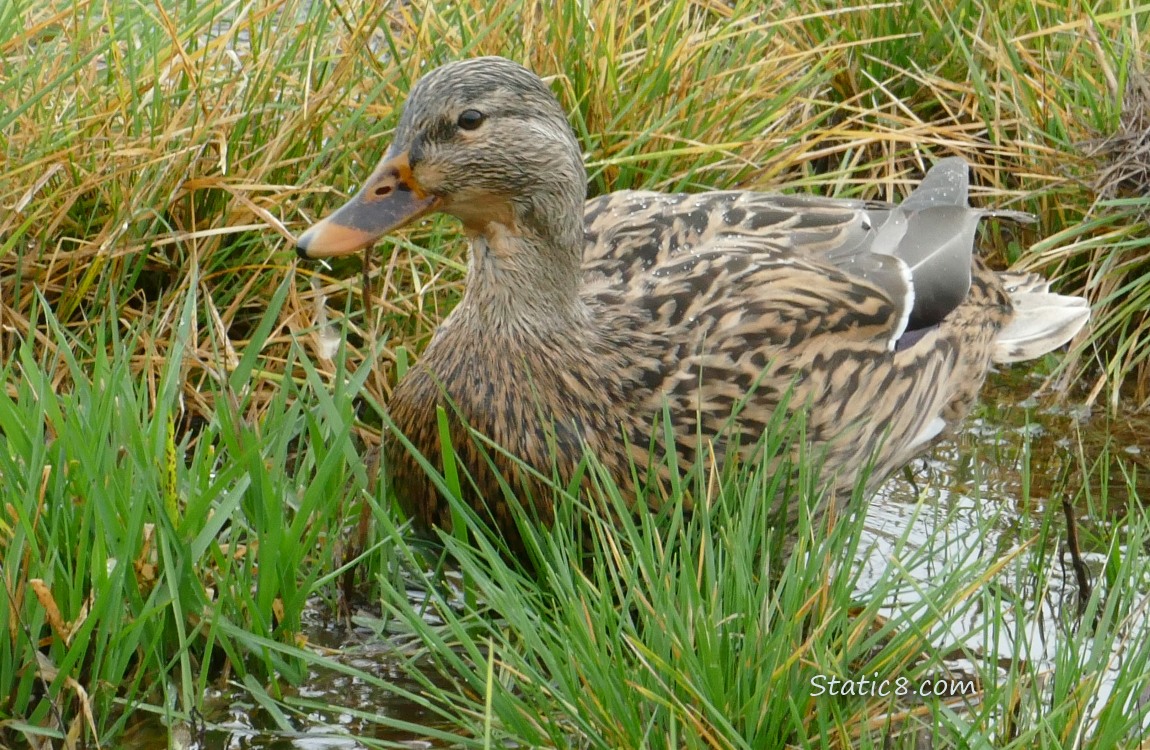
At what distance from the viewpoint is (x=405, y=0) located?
233 inches

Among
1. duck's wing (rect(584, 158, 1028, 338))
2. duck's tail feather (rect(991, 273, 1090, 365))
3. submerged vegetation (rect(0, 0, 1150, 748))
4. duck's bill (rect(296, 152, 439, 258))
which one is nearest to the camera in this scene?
submerged vegetation (rect(0, 0, 1150, 748))

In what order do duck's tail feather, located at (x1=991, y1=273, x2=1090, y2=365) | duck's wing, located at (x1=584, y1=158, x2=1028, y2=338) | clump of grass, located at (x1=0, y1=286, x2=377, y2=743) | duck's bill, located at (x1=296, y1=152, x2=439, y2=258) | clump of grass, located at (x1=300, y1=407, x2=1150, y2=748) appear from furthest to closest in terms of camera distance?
duck's tail feather, located at (x1=991, y1=273, x2=1090, y2=365) → duck's wing, located at (x1=584, y1=158, x2=1028, y2=338) → duck's bill, located at (x1=296, y1=152, x2=439, y2=258) → clump of grass, located at (x1=0, y1=286, x2=377, y2=743) → clump of grass, located at (x1=300, y1=407, x2=1150, y2=748)

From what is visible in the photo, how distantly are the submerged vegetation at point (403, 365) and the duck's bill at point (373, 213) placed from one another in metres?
0.21

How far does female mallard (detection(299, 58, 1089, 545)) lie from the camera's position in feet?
11.2

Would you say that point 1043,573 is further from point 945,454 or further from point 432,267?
point 432,267

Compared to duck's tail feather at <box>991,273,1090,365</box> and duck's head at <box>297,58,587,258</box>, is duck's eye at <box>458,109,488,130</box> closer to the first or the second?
duck's head at <box>297,58,587,258</box>

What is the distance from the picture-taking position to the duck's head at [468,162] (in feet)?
11.1

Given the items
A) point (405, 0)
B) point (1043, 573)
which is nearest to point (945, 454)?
point (1043, 573)

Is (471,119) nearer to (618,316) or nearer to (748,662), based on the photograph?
(618,316)

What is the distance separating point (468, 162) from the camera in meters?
3.42

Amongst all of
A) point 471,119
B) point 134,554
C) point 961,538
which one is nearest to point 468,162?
point 471,119

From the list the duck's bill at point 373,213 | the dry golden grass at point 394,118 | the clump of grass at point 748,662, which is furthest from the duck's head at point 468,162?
the clump of grass at point 748,662

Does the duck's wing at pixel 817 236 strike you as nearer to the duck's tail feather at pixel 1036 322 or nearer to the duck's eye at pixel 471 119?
the duck's tail feather at pixel 1036 322

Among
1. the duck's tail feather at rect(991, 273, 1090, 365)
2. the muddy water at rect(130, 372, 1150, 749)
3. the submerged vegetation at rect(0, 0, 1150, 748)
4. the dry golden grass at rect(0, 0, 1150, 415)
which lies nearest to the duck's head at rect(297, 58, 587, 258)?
the submerged vegetation at rect(0, 0, 1150, 748)
